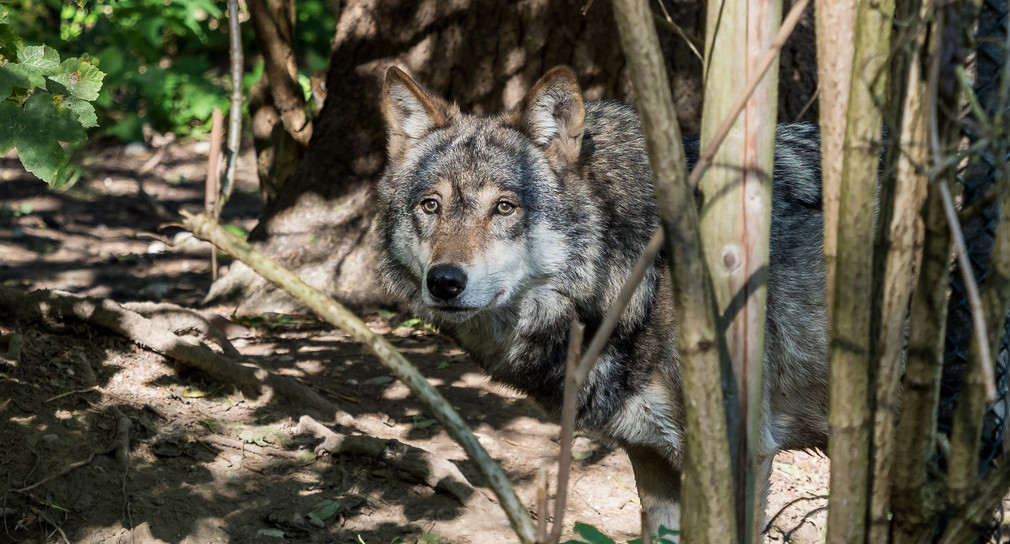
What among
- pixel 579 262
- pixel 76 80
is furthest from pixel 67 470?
pixel 579 262

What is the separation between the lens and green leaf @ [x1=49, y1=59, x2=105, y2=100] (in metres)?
2.71

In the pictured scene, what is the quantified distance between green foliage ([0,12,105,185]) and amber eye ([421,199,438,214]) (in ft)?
4.46

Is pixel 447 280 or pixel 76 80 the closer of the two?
pixel 76 80

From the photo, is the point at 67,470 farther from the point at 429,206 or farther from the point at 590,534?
the point at 590,534

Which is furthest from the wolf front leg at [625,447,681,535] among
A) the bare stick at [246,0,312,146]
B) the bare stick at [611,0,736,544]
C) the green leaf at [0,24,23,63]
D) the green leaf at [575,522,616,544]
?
the bare stick at [246,0,312,146]

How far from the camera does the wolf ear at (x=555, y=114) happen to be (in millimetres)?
3338

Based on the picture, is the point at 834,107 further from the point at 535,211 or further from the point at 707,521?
the point at 535,211

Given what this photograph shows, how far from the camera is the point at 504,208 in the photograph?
346 centimetres

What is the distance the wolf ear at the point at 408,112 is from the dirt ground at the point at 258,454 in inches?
65.4

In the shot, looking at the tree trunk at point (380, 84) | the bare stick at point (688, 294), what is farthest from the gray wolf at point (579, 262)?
the tree trunk at point (380, 84)

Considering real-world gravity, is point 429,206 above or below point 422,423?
above

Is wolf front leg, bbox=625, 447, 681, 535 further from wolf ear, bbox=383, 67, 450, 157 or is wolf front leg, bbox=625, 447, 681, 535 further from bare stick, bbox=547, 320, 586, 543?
bare stick, bbox=547, 320, 586, 543

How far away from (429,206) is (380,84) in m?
3.17

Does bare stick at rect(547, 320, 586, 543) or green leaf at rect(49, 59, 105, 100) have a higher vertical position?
green leaf at rect(49, 59, 105, 100)
